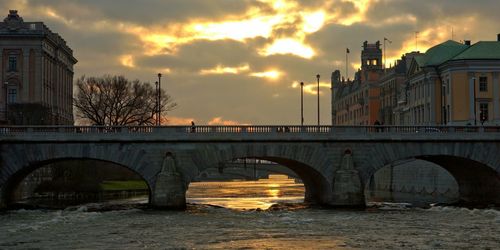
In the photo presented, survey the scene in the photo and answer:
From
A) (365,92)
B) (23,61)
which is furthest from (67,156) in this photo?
(365,92)

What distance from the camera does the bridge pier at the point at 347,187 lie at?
71.6 metres

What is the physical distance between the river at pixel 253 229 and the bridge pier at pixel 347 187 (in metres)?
1.61

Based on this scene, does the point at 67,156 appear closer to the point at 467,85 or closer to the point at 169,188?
the point at 169,188

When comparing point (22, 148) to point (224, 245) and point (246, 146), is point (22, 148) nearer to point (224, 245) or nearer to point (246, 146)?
point (246, 146)

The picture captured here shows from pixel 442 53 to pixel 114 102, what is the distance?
4704cm

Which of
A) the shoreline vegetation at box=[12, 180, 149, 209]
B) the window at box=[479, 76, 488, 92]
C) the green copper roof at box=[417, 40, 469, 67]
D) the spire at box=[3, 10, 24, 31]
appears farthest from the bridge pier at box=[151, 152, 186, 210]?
the spire at box=[3, 10, 24, 31]

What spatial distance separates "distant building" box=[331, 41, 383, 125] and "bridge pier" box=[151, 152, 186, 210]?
10004 cm

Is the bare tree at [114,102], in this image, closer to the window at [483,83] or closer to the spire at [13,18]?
the spire at [13,18]

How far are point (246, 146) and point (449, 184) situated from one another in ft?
102

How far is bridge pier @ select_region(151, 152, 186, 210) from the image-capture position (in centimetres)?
7012

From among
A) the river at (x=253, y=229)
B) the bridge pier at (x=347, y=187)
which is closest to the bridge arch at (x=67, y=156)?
the river at (x=253, y=229)

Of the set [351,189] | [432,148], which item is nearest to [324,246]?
[351,189]

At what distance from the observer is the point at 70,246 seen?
4597 centimetres

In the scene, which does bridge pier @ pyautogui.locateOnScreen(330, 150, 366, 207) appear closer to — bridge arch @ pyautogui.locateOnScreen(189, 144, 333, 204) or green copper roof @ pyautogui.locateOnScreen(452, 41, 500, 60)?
bridge arch @ pyautogui.locateOnScreen(189, 144, 333, 204)
